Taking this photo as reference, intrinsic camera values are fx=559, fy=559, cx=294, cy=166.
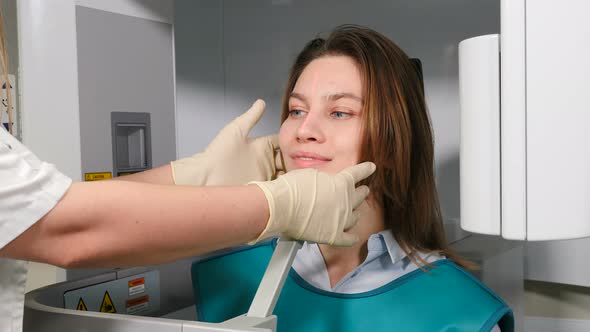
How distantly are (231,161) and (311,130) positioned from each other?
0.82ft

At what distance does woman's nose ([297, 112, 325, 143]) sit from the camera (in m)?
1.33

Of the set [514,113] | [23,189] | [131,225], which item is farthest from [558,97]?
[23,189]

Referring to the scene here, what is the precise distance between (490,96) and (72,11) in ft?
3.15

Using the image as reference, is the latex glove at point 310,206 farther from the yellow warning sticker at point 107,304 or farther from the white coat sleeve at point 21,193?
the yellow warning sticker at point 107,304

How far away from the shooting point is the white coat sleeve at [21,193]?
2.35 feet

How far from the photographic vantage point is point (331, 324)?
4.25ft

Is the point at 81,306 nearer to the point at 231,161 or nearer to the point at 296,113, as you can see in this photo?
the point at 231,161

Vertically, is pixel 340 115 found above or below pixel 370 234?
above

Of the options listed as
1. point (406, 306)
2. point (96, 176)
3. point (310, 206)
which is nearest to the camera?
point (310, 206)

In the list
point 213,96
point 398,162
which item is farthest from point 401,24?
point 213,96

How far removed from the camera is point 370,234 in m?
1.46

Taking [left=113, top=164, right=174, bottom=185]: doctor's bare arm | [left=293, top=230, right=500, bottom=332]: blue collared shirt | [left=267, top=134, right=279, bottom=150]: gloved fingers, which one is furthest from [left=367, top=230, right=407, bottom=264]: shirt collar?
[left=113, top=164, right=174, bottom=185]: doctor's bare arm

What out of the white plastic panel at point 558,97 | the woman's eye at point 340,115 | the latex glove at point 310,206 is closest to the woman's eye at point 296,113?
the woman's eye at point 340,115

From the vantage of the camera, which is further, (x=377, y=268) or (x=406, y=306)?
(x=377, y=268)
